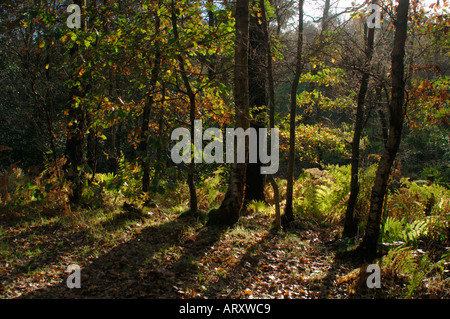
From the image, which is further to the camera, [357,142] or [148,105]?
[148,105]

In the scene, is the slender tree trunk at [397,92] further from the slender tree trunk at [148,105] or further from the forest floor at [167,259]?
the slender tree trunk at [148,105]

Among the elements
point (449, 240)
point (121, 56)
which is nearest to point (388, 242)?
point (449, 240)

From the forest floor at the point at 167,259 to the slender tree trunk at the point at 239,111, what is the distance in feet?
0.98

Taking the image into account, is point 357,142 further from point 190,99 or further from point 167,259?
point 167,259

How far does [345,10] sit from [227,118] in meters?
3.10

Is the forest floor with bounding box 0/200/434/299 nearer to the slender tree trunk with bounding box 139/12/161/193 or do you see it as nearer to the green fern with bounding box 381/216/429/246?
the green fern with bounding box 381/216/429/246

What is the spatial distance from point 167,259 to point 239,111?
3.11m

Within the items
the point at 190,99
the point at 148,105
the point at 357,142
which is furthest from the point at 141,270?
the point at 357,142

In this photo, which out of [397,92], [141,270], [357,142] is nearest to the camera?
[141,270]

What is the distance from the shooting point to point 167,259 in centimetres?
486

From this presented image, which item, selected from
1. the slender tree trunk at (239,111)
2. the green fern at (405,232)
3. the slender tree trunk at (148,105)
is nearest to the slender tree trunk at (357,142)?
the green fern at (405,232)

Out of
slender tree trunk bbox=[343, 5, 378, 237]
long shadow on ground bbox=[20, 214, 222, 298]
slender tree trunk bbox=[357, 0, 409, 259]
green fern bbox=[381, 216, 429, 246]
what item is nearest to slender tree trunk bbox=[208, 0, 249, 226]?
long shadow on ground bbox=[20, 214, 222, 298]

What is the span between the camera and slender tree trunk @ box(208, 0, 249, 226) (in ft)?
20.9
